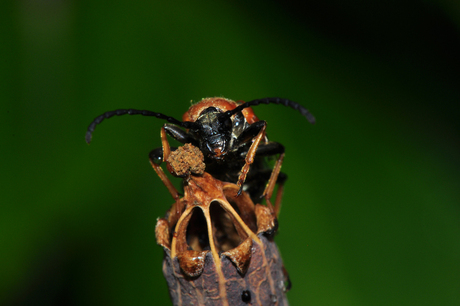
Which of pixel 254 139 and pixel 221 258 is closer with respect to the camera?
pixel 221 258

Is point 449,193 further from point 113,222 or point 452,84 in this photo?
point 113,222

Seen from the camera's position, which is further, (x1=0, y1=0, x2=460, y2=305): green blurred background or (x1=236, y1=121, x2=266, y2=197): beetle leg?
(x1=0, y1=0, x2=460, y2=305): green blurred background

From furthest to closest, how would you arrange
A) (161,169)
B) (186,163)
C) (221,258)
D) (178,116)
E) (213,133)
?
(178,116) → (213,133) → (161,169) → (186,163) → (221,258)

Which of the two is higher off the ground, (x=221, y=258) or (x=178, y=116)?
(x=178, y=116)

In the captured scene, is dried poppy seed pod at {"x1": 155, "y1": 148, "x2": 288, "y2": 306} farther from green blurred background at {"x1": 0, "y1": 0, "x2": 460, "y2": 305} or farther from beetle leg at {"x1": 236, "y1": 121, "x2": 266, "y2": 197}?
green blurred background at {"x1": 0, "y1": 0, "x2": 460, "y2": 305}

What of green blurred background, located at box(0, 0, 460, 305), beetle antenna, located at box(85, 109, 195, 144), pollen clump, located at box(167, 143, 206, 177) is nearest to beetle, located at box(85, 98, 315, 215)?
beetle antenna, located at box(85, 109, 195, 144)

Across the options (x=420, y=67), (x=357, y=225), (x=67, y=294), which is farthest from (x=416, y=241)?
(x=67, y=294)

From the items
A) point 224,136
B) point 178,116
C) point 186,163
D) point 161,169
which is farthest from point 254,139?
point 178,116

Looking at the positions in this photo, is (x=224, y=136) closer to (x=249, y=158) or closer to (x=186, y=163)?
(x=249, y=158)
